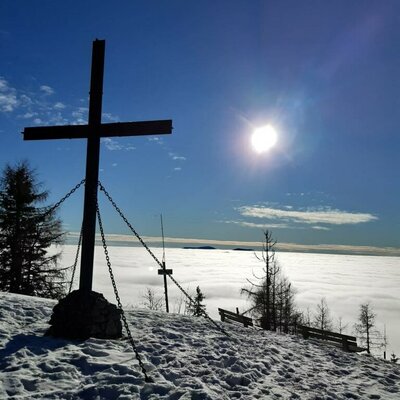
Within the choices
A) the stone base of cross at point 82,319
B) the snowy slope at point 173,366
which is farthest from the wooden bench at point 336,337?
the stone base of cross at point 82,319

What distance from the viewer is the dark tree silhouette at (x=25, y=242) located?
18.7 m

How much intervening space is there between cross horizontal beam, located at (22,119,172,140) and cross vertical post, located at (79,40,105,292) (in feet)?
0.46

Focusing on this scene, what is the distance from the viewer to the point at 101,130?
8.47 m

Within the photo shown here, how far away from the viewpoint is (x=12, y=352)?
22.2 ft

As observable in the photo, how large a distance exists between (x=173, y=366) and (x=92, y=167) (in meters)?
4.94

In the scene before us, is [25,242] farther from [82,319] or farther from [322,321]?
[322,321]

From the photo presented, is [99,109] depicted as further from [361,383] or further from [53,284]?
[53,284]

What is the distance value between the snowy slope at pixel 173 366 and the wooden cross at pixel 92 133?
1.85 m

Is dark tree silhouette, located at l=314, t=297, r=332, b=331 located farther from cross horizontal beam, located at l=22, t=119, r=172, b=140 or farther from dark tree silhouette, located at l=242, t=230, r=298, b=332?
cross horizontal beam, located at l=22, t=119, r=172, b=140

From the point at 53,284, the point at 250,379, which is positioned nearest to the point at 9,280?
the point at 53,284

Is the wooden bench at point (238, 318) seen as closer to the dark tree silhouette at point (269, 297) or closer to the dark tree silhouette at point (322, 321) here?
the dark tree silhouette at point (269, 297)

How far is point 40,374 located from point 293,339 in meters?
9.25

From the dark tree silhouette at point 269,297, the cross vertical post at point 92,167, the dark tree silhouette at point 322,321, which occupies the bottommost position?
the dark tree silhouette at point 322,321

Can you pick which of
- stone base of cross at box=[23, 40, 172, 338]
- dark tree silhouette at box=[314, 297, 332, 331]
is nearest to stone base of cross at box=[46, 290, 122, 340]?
stone base of cross at box=[23, 40, 172, 338]
